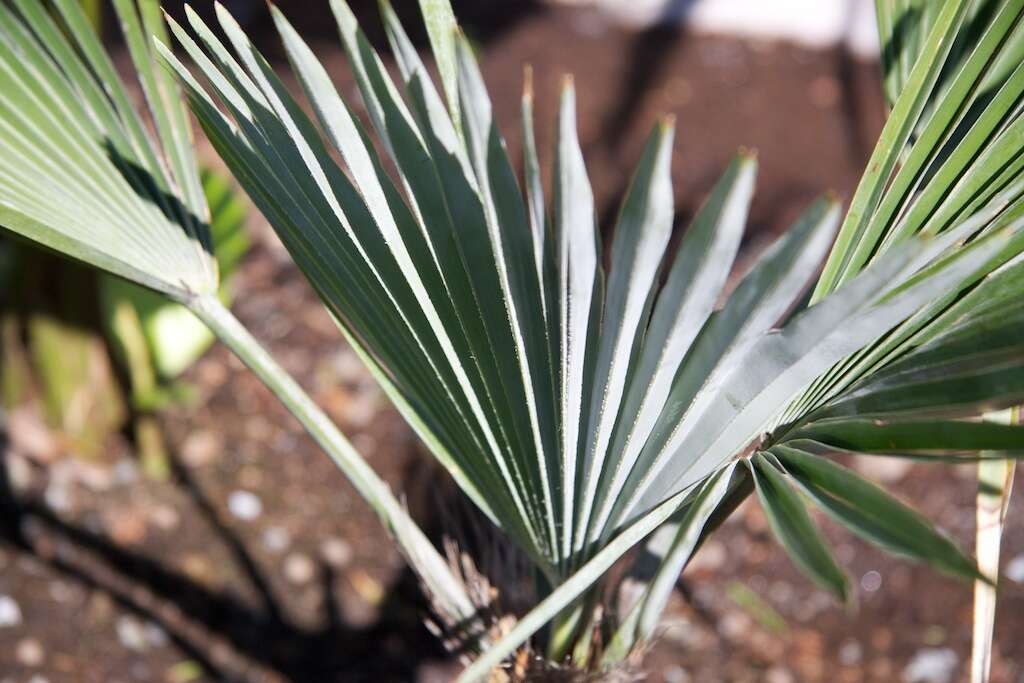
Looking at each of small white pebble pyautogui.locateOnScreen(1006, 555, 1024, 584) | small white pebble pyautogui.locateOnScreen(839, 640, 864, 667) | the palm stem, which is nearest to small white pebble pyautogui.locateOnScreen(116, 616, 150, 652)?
the palm stem

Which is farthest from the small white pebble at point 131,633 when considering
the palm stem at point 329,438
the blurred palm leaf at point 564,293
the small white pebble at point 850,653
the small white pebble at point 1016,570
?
the small white pebble at point 1016,570

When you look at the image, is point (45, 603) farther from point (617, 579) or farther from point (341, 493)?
point (617, 579)

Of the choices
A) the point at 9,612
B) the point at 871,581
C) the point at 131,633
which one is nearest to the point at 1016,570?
the point at 871,581

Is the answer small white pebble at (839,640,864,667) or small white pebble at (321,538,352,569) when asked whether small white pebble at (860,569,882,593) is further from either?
small white pebble at (321,538,352,569)

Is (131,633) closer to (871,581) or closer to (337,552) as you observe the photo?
(337,552)

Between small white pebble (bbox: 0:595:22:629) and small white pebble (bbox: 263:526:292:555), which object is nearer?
small white pebble (bbox: 0:595:22:629)

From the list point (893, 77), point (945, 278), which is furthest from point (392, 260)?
point (893, 77)
